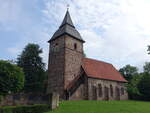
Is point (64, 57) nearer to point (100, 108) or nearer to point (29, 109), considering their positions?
point (29, 109)

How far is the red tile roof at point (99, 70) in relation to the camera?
35.1 m

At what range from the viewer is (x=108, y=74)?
3897cm

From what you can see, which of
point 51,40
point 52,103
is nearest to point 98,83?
point 51,40

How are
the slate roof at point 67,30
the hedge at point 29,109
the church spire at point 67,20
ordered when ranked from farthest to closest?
the church spire at point 67,20 → the slate roof at point 67,30 → the hedge at point 29,109

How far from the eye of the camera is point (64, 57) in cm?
3272

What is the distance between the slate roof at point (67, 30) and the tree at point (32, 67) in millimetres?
12953

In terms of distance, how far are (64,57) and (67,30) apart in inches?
229

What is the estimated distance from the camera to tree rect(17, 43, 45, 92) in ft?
144

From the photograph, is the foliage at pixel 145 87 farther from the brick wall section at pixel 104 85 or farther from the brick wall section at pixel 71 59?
the brick wall section at pixel 71 59

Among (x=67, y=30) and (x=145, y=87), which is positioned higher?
(x=67, y=30)

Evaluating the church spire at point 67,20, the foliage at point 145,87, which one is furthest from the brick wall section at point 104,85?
the church spire at point 67,20

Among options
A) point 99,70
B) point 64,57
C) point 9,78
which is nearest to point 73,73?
point 64,57

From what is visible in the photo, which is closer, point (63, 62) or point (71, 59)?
point (63, 62)

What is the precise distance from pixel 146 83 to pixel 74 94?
20176 mm
